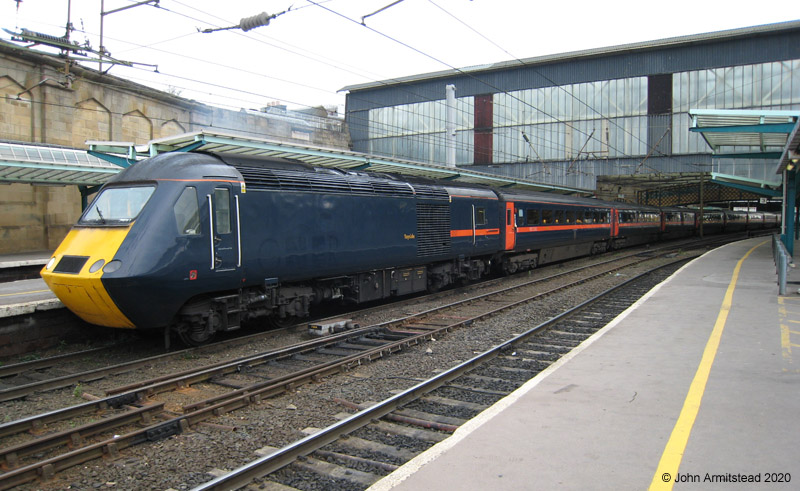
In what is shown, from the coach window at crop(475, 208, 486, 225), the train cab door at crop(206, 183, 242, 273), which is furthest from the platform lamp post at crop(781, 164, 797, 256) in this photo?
the train cab door at crop(206, 183, 242, 273)

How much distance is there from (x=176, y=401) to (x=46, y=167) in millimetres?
13343

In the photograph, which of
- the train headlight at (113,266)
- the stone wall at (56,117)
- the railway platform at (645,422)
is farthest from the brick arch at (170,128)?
the railway platform at (645,422)

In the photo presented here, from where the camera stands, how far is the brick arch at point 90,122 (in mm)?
23766

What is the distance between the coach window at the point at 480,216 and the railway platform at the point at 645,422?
7.64m

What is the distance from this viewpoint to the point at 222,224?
345 inches

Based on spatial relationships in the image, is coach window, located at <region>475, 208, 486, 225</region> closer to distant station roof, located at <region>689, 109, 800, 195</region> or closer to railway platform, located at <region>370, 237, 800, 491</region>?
distant station roof, located at <region>689, 109, 800, 195</region>

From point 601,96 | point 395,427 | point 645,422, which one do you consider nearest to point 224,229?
point 395,427

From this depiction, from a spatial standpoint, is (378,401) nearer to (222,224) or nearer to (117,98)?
(222,224)

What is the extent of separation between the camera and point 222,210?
876 cm

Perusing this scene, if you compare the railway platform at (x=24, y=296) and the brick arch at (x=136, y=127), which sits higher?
the brick arch at (x=136, y=127)

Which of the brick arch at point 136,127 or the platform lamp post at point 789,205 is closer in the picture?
the platform lamp post at point 789,205

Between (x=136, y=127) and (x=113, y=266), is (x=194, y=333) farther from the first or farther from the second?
(x=136, y=127)

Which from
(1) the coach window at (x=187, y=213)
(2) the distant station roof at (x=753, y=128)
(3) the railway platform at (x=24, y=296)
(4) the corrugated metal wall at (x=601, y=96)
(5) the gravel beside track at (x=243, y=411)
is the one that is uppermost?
(4) the corrugated metal wall at (x=601, y=96)

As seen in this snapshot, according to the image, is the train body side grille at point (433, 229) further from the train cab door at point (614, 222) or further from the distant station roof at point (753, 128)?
the train cab door at point (614, 222)
